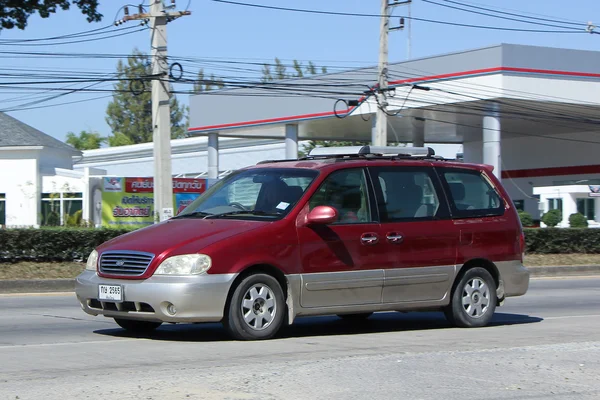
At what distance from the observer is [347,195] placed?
1015cm

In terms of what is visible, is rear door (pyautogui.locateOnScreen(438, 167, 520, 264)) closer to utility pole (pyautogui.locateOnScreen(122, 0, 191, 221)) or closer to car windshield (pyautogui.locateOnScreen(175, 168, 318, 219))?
car windshield (pyautogui.locateOnScreen(175, 168, 318, 219))

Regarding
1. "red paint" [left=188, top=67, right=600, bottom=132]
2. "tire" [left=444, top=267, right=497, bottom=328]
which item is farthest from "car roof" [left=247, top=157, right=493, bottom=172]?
"red paint" [left=188, top=67, right=600, bottom=132]

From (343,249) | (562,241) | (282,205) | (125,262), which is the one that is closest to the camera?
(125,262)

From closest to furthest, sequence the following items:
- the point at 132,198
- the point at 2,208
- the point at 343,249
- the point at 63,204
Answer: the point at 343,249 → the point at 132,198 → the point at 63,204 → the point at 2,208

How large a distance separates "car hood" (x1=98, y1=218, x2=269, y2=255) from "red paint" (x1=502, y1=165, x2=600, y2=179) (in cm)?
4255

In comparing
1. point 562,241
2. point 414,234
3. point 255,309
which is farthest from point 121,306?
point 562,241

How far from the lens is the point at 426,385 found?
23.0ft

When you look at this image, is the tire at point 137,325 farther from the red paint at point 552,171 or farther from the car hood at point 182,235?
the red paint at point 552,171

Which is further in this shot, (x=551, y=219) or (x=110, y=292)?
(x=551, y=219)

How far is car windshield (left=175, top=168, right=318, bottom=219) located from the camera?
9.73 meters

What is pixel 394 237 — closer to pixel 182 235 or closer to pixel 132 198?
pixel 182 235

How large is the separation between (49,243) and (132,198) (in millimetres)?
11560

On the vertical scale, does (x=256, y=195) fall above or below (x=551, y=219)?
above

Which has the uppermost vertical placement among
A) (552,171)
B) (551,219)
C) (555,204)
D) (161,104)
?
(161,104)
